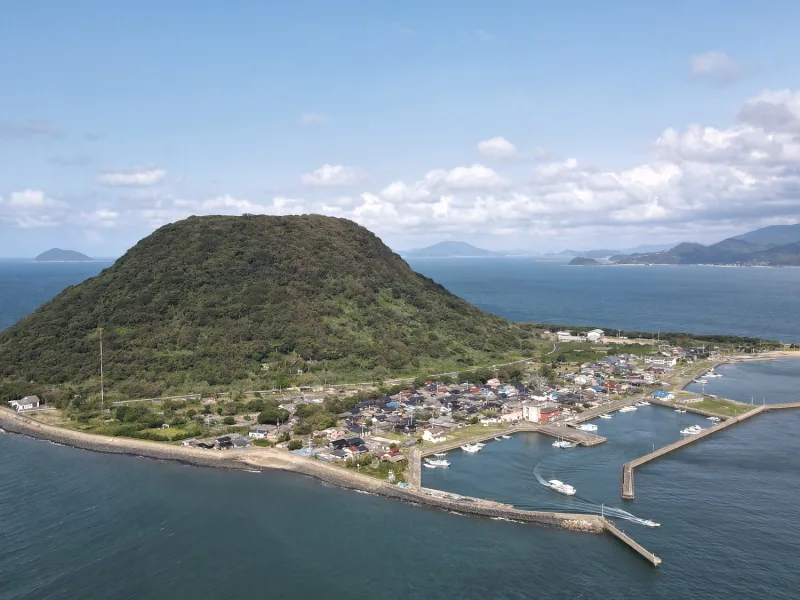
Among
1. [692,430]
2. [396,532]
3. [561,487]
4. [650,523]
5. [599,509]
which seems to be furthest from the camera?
[692,430]

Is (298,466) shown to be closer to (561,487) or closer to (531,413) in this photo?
(561,487)

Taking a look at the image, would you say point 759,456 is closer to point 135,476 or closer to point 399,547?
point 399,547

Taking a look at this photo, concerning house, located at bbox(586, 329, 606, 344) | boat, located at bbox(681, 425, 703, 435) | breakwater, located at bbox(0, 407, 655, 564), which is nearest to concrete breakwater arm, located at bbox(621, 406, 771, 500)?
boat, located at bbox(681, 425, 703, 435)

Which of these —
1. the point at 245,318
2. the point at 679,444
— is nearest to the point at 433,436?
the point at 679,444

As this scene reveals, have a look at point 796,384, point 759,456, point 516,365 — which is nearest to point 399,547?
point 759,456

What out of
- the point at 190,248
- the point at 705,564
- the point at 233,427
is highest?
the point at 190,248
